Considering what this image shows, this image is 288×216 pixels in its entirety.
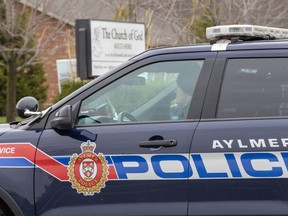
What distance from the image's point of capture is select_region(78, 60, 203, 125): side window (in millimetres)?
5074

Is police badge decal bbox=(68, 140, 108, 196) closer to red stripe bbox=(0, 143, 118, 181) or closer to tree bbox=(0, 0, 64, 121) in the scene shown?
red stripe bbox=(0, 143, 118, 181)

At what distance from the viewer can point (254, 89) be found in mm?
4891

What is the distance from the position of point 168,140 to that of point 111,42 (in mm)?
11626

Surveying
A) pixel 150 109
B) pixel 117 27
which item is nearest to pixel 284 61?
pixel 150 109

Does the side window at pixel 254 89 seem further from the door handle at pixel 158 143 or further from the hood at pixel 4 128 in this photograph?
the hood at pixel 4 128

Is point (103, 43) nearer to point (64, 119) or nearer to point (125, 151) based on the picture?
point (64, 119)

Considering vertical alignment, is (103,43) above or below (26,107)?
below

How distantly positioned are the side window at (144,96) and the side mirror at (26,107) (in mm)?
539

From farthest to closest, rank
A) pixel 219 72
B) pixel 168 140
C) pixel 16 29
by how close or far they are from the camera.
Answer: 1. pixel 16 29
2. pixel 219 72
3. pixel 168 140

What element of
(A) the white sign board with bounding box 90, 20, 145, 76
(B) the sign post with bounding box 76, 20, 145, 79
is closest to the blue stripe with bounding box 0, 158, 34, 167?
(B) the sign post with bounding box 76, 20, 145, 79

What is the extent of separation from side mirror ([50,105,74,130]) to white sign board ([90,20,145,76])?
10.5 m

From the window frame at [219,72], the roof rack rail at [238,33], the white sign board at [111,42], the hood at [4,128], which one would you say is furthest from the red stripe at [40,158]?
the white sign board at [111,42]

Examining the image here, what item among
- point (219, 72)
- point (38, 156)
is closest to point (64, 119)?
point (38, 156)

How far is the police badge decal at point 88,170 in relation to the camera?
4962 mm
